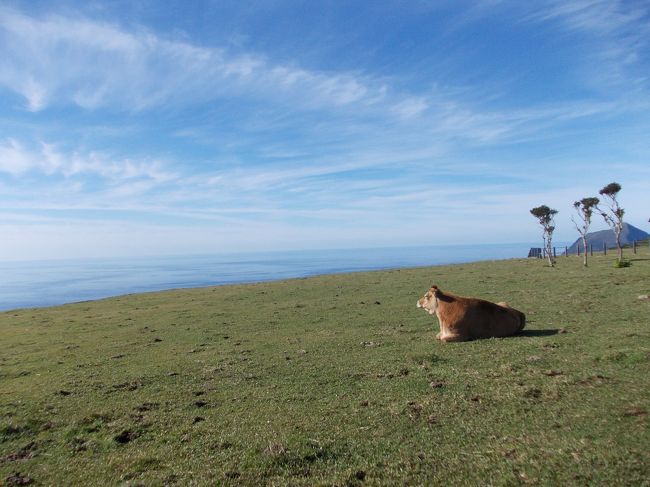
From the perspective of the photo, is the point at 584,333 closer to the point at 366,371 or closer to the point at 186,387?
the point at 366,371

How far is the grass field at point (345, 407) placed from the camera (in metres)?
5.12

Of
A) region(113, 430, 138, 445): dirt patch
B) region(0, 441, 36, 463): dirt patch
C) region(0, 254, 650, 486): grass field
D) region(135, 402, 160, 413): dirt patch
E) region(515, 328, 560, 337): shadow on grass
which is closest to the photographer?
region(0, 254, 650, 486): grass field

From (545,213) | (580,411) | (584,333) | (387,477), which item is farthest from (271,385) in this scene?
(545,213)

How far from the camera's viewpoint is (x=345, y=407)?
746 cm

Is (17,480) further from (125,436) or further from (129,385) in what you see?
(129,385)

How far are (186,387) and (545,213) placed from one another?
44840mm

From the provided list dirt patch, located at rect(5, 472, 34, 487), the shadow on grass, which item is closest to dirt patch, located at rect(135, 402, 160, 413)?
dirt patch, located at rect(5, 472, 34, 487)

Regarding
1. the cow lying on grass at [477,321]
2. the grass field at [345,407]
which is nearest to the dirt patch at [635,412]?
the grass field at [345,407]

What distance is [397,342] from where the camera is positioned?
12977 mm

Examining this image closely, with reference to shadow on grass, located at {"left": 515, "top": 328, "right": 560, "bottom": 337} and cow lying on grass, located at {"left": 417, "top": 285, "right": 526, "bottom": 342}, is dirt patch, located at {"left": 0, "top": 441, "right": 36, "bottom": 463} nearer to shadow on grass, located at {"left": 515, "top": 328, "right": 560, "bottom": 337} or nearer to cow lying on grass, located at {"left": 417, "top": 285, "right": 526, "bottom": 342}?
cow lying on grass, located at {"left": 417, "top": 285, "right": 526, "bottom": 342}

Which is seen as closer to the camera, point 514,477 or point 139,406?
point 514,477

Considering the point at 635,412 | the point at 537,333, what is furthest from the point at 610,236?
the point at 635,412

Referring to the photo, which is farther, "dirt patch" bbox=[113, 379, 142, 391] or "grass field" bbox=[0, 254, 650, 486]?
"dirt patch" bbox=[113, 379, 142, 391]

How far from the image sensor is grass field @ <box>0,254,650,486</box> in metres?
5.12
